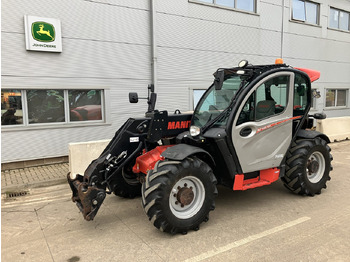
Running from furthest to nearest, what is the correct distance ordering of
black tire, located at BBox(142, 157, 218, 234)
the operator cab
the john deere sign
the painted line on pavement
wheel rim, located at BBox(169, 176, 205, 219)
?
the john deere sign, the operator cab, wheel rim, located at BBox(169, 176, 205, 219), black tire, located at BBox(142, 157, 218, 234), the painted line on pavement

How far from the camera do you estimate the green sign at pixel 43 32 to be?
24.4ft

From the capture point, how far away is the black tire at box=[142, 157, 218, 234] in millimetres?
3627

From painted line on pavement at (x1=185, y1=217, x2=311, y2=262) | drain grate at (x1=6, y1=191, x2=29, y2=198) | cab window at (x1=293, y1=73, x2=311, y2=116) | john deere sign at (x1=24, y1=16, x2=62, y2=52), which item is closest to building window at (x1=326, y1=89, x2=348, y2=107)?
cab window at (x1=293, y1=73, x2=311, y2=116)

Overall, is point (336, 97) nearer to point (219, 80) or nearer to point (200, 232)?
point (219, 80)

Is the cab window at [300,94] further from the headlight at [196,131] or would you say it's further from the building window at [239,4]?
the building window at [239,4]

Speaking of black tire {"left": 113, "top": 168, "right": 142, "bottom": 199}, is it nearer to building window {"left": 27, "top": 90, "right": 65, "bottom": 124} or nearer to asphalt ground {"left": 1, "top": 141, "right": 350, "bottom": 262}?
asphalt ground {"left": 1, "top": 141, "right": 350, "bottom": 262}

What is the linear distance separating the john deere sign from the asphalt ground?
14.2 ft

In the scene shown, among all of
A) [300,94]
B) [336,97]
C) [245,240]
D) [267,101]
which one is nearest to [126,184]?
[245,240]

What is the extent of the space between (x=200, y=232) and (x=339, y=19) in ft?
51.3

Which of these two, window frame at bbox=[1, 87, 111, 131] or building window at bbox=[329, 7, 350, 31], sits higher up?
building window at bbox=[329, 7, 350, 31]

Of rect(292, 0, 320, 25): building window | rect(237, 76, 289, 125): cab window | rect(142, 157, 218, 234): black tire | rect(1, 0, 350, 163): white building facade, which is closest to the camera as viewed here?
rect(142, 157, 218, 234): black tire

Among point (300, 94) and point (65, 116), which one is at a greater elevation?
point (300, 94)

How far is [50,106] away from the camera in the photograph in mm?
8047

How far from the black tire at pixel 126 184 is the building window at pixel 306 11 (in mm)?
11601
